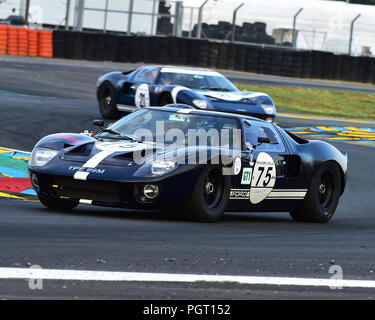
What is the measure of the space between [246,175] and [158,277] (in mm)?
3474

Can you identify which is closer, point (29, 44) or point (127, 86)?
point (127, 86)

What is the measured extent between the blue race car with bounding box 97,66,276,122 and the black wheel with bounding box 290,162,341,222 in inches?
241

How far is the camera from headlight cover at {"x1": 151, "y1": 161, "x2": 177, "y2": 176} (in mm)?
7852

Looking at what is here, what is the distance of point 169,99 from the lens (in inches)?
662

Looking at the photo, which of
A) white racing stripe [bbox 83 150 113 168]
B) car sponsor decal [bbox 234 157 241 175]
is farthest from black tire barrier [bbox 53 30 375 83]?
white racing stripe [bbox 83 150 113 168]

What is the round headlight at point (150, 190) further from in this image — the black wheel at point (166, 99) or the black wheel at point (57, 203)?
the black wheel at point (166, 99)

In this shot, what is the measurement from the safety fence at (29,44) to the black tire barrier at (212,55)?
28cm

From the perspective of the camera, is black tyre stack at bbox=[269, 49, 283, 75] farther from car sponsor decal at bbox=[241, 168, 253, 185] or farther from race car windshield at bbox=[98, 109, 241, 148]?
car sponsor decal at bbox=[241, 168, 253, 185]

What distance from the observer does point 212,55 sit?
34625 millimetres

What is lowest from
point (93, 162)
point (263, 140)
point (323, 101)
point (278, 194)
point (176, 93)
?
point (323, 101)

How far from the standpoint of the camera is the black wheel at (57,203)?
325 inches

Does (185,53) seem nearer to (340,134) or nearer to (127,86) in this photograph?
(340,134)

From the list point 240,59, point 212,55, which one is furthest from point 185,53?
point 240,59
